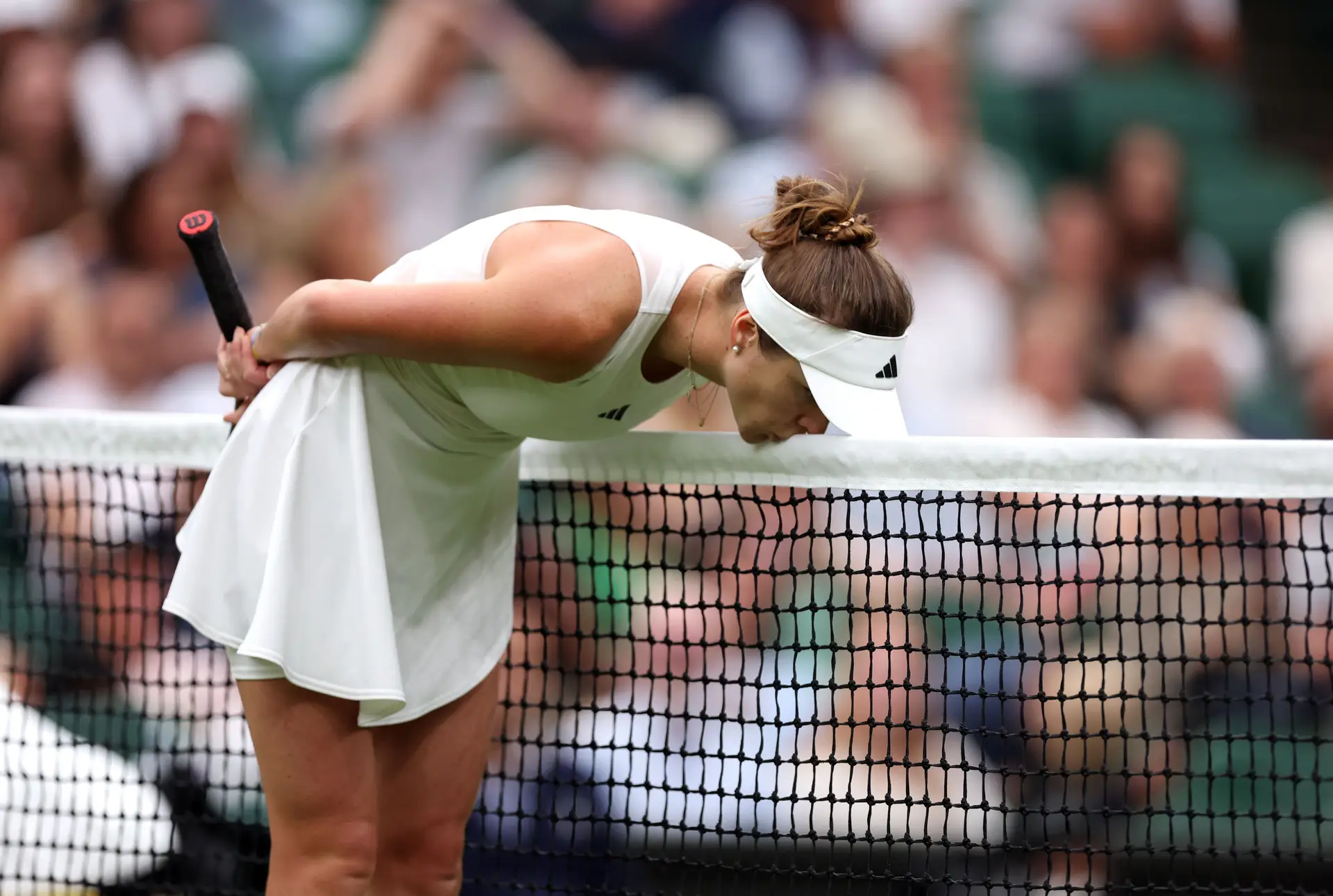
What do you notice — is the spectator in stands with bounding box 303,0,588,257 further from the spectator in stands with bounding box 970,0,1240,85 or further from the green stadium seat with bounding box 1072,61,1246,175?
the green stadium seat with bounding box 1072,61,1246,175

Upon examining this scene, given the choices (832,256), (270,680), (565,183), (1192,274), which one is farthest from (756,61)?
(270,680)

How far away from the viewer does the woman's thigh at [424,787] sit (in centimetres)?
215

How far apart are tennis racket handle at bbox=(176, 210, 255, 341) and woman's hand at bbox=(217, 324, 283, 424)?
4 centimetres

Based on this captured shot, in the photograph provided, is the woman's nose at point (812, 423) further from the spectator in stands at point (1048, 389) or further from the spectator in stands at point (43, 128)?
the spectator in stands at point (43, 128)

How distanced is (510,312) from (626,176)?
342 centimetres

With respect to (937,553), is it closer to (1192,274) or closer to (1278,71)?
(1192,274)

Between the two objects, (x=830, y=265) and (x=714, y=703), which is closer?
(x=830, y=265)

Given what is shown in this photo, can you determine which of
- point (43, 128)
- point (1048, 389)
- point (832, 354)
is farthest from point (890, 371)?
point (43, 128)

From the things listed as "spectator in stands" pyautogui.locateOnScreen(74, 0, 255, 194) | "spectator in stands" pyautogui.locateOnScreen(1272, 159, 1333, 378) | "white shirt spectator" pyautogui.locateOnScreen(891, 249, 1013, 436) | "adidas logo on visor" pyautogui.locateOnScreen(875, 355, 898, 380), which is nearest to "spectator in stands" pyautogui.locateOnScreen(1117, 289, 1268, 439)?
"spectator in stands" pyautogui.locateOnScreen(1272, 159, 1333, 378)

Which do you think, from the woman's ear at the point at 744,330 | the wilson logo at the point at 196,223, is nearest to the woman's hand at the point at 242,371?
the wilson logo at the point at 196,223

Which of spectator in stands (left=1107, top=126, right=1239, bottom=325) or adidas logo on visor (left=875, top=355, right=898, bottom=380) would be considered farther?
spectator in stands (left=1107, top=126, right=1239, bottom=325)

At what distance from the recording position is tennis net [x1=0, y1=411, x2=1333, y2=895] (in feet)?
9.10

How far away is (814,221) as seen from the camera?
1917mm

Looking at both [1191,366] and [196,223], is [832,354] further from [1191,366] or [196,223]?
[1191,366]
